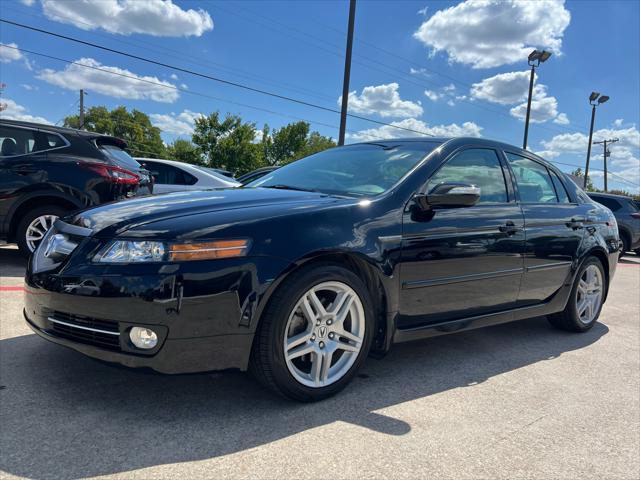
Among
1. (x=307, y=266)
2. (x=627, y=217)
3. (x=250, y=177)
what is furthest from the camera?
(x=627, y=217)

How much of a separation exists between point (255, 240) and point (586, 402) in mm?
2170

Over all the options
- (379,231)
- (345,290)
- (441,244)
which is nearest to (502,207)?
(441,244)

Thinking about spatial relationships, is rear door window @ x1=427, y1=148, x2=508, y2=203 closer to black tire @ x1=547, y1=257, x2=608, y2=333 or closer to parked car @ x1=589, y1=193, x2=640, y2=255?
black tire @ x1=547, y1=257, x2=608, y2=333

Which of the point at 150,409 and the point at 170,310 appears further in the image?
the point at 150,409

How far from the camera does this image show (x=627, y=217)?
41.9 ft

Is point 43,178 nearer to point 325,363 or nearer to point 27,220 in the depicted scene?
point 27,220

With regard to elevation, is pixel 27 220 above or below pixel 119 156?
below

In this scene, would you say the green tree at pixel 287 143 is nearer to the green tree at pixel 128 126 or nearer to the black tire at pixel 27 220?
the green tree at pixel 128 126

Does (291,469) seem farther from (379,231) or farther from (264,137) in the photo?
(264,137)

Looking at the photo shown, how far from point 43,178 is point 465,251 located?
184 inches

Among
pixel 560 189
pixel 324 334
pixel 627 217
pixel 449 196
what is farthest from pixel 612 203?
pixel 324 334

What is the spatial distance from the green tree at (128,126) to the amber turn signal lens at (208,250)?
75.5 meters

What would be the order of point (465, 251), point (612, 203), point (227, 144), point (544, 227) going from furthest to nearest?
point (227, 144) < point (612, 203) < point (544, 227) < point (465, 251)

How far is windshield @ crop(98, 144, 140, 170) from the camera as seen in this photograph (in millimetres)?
5930
